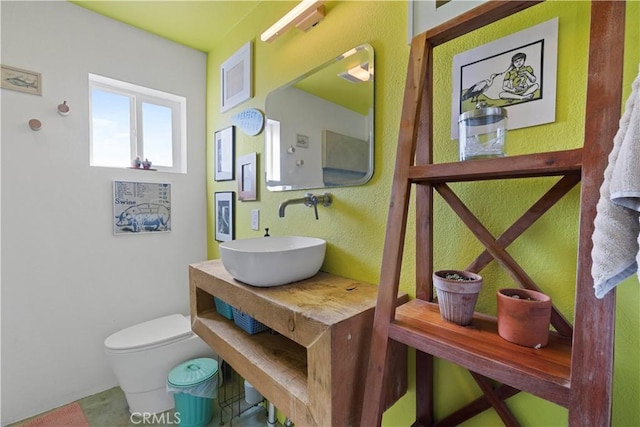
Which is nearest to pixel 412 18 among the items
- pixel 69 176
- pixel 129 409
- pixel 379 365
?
pixel 379 365

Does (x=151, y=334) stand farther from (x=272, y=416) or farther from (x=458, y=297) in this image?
(x=458, y=297)

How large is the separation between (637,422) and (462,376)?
0.34 metres

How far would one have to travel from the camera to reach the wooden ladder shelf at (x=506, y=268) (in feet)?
1.38

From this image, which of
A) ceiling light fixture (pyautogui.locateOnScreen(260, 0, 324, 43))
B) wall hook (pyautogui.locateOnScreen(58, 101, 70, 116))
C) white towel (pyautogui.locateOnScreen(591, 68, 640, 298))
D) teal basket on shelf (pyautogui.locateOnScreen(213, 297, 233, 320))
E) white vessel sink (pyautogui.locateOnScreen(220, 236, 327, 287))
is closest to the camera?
white towel (pyautogui.locateOnScreen(591, 68, 640, 298))

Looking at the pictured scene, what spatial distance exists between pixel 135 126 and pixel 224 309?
59.4 inches

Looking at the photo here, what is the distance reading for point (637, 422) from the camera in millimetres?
578

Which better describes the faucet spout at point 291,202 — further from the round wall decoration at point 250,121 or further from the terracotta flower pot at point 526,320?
the terracotta flower pot at point 526,320

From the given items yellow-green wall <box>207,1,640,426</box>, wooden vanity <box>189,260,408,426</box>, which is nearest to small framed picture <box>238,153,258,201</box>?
yellow-green wall <box>207,1,640,426</box>

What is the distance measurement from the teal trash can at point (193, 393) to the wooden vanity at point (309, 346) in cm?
46

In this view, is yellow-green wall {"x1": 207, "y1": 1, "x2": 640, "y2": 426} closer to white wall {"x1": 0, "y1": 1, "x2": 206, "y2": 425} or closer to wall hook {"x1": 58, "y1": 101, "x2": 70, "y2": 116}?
white wall {"x1": 0, "y1": 1, "x2": 206, "y2": 425}

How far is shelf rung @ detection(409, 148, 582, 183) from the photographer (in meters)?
0.46

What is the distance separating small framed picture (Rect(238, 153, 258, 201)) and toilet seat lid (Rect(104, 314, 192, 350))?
893 millimetres

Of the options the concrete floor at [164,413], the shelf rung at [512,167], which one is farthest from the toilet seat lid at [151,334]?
the shelf rung at [512,167]

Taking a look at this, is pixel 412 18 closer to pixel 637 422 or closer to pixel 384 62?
pixel 384 62
